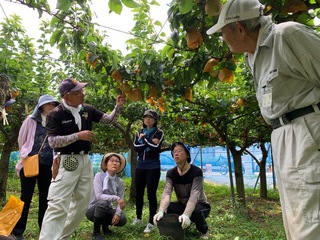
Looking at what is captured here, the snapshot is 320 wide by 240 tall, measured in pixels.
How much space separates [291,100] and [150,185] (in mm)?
2413

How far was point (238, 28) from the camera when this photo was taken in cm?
142

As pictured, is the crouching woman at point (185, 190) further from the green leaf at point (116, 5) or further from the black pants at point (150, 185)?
A: the green leaf at point (116, 5)

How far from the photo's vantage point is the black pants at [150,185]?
3432 mm

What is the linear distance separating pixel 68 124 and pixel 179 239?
4.75 ft

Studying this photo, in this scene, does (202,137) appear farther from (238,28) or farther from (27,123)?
(238,28)

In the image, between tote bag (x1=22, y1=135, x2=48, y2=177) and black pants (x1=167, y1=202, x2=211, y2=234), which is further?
black pants (x1=167, y1=202, x2=211, y2=234)

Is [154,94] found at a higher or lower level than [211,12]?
lower

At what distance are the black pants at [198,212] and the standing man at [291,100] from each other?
1.80 metres

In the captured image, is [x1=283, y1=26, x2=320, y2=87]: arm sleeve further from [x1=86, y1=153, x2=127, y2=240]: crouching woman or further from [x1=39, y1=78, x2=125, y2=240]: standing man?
[x1=86, y1=153, x2=127, y2=240]: crouching woman

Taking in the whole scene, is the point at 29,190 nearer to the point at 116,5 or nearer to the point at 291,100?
the point at 116,5

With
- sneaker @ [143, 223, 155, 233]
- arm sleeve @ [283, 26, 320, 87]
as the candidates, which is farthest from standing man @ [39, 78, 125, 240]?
arm sleeve @ [283, 26, 320, 87]

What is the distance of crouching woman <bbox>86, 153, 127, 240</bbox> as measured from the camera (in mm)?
3090

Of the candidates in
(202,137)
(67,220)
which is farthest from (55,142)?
(202,137)

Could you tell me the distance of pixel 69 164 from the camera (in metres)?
2.45
